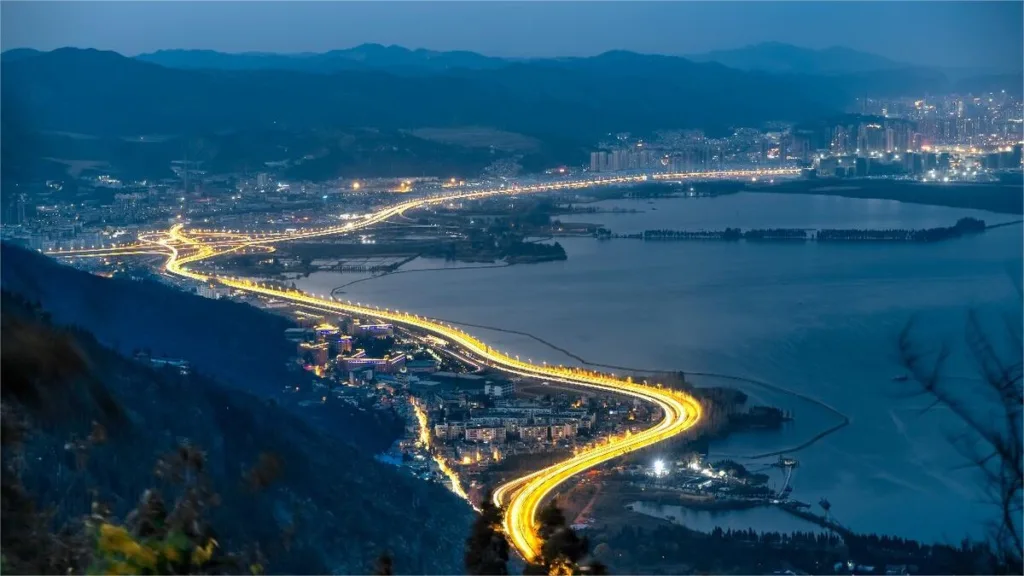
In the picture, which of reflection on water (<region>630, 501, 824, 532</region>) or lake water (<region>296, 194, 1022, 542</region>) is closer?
reflection on water (<region>630, 501, 824, 532</region>)

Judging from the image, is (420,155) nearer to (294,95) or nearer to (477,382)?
(294,95)

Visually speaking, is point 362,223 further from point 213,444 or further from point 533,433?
point 213,444

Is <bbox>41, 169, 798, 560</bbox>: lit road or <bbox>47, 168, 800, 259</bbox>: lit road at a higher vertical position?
<bbox>47, 168, 800, 259</bbox>: lit road

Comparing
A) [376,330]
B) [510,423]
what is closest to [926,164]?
[376,330]

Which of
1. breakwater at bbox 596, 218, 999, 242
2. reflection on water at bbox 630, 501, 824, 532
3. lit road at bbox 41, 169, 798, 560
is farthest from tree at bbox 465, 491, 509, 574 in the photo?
breakwater at bbox 596, 218, 999, 242

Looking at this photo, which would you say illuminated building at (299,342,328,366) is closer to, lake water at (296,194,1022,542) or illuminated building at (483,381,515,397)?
illuminated building at (483,381,515,397)

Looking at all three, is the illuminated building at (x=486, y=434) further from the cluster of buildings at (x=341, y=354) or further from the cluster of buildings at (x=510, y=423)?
the cluster of buildings at (x=341, y=354)
